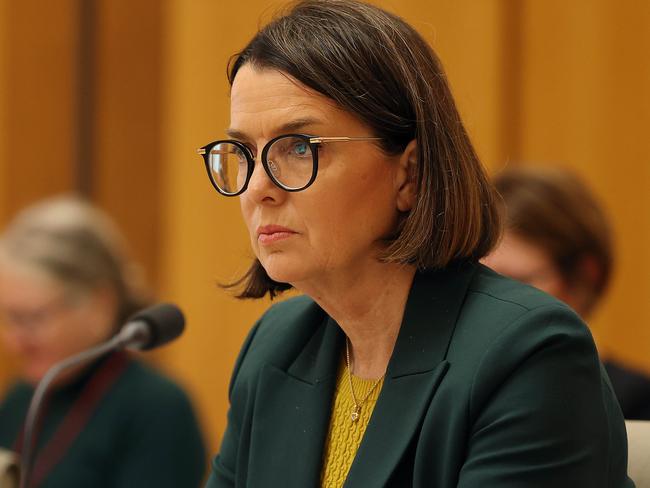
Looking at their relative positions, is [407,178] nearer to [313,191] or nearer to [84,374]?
[313,191]

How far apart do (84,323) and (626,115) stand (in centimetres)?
224

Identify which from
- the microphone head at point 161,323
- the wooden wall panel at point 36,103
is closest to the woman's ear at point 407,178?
the microphone head at point 161,323

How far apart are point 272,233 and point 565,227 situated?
156 cm

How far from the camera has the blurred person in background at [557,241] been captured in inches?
121

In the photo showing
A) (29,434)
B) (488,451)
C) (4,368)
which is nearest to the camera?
(488,451)

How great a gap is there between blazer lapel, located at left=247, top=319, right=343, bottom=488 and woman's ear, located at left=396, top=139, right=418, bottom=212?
283 mm

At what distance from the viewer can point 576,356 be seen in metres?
1.55

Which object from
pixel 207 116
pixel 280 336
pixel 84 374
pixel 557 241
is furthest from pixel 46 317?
pixel 280 336

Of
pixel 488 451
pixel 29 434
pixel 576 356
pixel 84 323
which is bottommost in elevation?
pixel 84 323

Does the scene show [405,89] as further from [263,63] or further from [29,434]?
[29,434]

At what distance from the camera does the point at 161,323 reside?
2.10 metres

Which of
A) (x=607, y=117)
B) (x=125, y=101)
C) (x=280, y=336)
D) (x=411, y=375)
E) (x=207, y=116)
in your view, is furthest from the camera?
(x=125, y=101)

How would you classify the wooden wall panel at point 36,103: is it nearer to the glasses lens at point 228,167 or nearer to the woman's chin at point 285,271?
the glasses lens at point 228,167

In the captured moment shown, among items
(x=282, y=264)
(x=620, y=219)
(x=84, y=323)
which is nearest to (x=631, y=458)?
(x=282, y=264)
